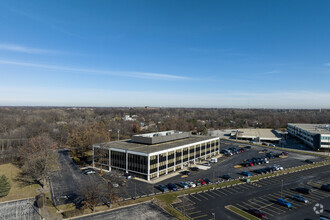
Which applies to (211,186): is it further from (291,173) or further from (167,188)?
(291,173)

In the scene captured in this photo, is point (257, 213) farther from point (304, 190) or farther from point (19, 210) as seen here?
point (19, 210)

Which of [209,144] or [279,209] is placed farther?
[209,144]

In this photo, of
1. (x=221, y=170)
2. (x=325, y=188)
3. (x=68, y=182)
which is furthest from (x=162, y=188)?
(x=325, y=188)

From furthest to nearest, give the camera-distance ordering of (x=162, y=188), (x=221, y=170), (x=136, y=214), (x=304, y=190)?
(x=221, y=170) → (x=162, y=188) → (x=304, y=190) → (x=136, y=214)

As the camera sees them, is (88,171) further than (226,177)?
Yes

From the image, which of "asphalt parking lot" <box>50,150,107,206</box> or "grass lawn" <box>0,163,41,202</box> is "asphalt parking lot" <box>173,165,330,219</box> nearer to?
"asphalt parking lot" <box>50,150,107,206</box>

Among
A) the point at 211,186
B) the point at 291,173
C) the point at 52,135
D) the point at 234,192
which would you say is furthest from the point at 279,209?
the point at 52,135

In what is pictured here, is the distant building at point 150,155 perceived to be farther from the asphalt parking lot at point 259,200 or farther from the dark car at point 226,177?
Answer: the asphalt parking lot at point 259,200
